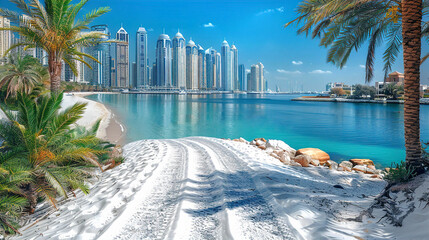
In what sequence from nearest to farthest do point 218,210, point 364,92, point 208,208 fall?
point 218,210, point 208,208, point 364,92

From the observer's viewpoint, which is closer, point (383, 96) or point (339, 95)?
point (383, 96)

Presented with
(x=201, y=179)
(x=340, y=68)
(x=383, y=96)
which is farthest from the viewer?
(x=383, y=96)

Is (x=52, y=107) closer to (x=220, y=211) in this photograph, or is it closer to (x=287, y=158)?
(x=220, y=211)

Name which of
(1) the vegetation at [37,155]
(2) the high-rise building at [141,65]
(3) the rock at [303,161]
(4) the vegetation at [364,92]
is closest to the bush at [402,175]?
(3) the rock at [303,161]

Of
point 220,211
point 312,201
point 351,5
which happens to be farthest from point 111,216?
point 351,5

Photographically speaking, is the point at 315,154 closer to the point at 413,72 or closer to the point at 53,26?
the point at 413,72

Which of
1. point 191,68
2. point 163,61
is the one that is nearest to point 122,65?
point 163,61

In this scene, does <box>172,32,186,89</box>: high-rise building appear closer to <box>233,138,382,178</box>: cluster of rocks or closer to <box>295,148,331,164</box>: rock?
<box>295,148,331,164</box>: rock
